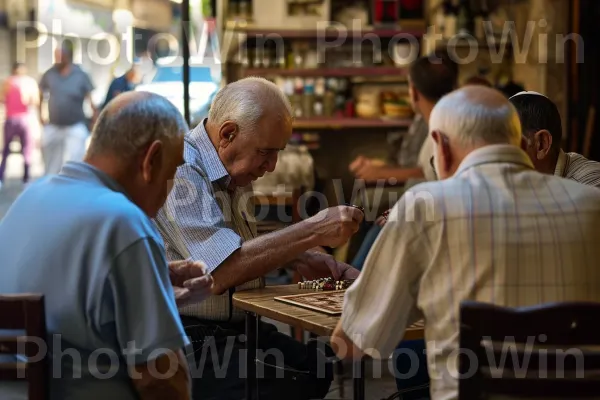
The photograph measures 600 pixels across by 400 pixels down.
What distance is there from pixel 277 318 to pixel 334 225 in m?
0.47

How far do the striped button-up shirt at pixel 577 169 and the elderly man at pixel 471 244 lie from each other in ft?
3.45

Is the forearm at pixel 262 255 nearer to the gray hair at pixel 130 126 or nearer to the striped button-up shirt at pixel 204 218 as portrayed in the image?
the striped button-up shirt at pixel 204 218

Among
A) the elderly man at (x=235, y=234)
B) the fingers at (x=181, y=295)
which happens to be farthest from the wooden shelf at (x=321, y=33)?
the fingers at (x=181, y=295)

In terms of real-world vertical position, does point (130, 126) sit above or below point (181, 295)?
above

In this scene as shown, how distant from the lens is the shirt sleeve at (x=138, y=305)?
1942mm

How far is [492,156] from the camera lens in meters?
2.08

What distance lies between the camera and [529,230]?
2.02 metres

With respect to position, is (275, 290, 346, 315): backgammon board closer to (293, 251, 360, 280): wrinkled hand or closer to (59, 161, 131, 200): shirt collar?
(293, 251, 360, 280): wrinkled hand

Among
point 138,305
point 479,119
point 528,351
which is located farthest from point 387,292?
point 138,305

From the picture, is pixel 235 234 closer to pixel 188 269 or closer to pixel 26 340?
pixel 188 269

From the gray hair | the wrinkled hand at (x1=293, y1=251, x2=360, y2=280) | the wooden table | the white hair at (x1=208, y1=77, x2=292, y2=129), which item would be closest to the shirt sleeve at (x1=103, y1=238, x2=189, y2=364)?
the gray hair

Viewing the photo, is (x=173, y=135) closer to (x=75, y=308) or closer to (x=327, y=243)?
(x=75, y=308)

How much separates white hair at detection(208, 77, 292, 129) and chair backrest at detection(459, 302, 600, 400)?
1.47 m

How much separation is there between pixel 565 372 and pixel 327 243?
120 cm
